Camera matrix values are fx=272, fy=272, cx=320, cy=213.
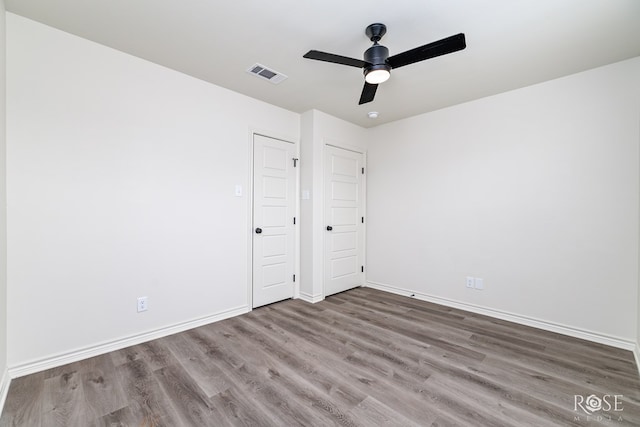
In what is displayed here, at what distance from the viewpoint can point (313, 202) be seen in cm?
373

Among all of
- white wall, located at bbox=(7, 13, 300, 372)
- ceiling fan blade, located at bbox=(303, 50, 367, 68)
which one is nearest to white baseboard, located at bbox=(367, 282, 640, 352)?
white wall, located at bbox=(7, 13, 300, 372)

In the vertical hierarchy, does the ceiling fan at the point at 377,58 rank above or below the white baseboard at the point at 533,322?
above

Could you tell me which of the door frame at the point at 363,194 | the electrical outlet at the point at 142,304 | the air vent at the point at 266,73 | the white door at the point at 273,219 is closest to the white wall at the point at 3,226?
the electrical outlet at the point at 142,304

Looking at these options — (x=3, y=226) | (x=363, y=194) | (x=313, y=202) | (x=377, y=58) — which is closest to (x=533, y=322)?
(x=363, y=194)

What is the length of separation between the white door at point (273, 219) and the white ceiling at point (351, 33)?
36.0 inches

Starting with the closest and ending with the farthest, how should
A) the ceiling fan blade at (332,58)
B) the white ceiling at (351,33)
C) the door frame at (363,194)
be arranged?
the white ceiling at (351,33) → the ceiling fan blade at (332,58) → the door frame at (363,194)

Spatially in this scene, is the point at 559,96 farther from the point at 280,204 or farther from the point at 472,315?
the point at 280,204

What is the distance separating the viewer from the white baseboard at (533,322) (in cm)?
249

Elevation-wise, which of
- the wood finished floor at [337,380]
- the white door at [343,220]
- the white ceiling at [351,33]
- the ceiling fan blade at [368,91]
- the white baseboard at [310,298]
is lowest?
the wood finished floor at [337,380]

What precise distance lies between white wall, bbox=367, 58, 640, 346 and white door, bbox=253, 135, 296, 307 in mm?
1596

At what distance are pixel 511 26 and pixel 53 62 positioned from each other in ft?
11.5

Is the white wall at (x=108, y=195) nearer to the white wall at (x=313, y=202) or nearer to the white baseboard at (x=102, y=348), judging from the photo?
the white baseboard at (x=102, y=348)

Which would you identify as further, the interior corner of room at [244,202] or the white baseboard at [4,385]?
the interior corner of room at [244,202]

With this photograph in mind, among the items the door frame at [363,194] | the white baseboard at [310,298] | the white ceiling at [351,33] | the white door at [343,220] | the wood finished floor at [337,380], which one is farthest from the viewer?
the white door at [343,220]
